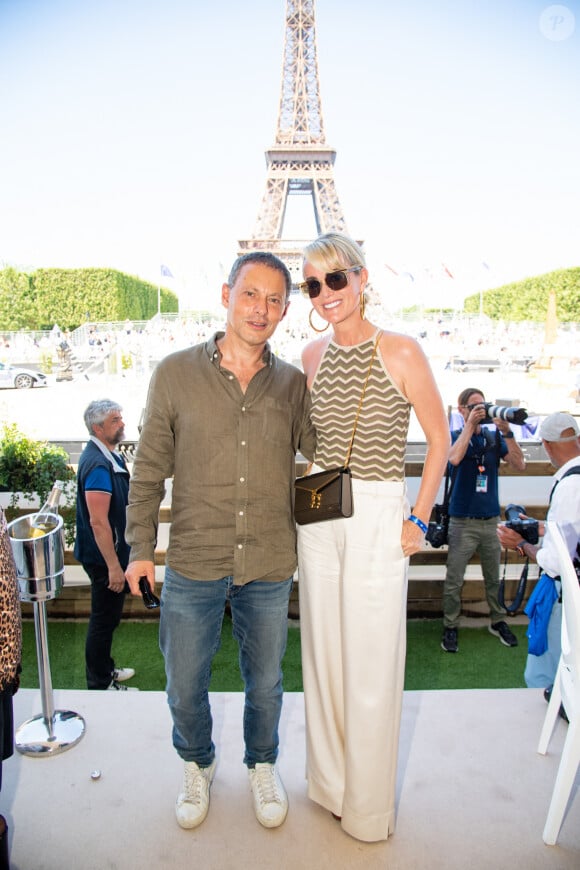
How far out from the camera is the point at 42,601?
2027mm

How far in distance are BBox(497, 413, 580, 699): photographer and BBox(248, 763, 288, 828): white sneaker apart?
1.15 m

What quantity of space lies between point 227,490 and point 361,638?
551mm

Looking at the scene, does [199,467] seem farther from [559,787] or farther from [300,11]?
[300,11]

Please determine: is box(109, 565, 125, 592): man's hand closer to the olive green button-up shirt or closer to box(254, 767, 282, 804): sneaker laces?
the olive green button-up shirt

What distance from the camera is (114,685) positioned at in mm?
2871

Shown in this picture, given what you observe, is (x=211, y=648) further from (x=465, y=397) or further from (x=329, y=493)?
(x=465, y=397)

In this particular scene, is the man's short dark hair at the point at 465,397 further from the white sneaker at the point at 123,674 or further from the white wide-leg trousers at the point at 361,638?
the white sneaker at the point at 123,674

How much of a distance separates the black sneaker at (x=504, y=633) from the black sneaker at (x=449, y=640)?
1.07 ft

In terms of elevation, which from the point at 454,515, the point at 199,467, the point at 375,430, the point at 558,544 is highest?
the point at 375,430

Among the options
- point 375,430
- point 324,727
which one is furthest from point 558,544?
point 324,727

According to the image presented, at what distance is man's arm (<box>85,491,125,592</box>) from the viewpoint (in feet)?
8.56

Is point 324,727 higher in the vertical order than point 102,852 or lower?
higher

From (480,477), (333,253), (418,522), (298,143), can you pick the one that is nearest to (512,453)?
(480,477)

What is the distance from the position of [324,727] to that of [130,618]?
2.29 meters
